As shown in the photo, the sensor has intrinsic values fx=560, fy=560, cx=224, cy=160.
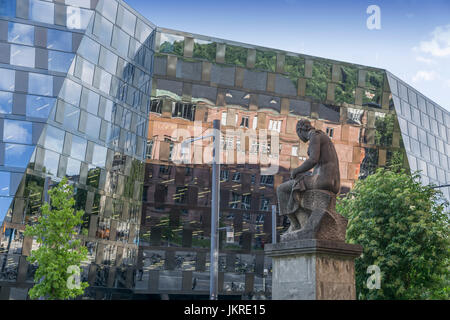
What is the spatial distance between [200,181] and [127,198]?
5.51 m

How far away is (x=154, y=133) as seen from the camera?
41.8 meters

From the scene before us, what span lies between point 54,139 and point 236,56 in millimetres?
16127

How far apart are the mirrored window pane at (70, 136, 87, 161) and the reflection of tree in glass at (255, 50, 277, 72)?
1530 cm

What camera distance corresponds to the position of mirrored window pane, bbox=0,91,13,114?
35.5 meters

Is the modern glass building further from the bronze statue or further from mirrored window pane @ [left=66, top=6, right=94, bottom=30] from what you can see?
the bronze statue

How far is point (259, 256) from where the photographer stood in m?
43.1

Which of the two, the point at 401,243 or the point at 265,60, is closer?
the point at 401,243

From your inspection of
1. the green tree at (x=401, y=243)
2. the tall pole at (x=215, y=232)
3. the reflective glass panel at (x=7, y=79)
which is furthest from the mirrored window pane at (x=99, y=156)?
the tall pole at (x=215, y=232)

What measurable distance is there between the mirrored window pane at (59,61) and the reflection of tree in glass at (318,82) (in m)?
19.4

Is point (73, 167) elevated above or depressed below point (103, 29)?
below

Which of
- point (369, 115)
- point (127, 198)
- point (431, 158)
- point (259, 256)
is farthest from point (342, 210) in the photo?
point (431, 158)

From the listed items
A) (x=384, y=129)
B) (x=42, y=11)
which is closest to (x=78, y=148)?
(x=42, y=11)

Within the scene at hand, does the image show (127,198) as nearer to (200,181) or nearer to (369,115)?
(200,181)

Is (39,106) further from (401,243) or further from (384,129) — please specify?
(384,129)
